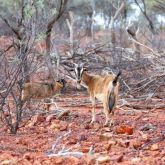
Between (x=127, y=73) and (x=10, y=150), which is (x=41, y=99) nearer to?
(x=127, y=73)

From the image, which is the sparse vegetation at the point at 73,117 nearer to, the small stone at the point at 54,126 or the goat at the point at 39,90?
the small stone at the point at 54,126

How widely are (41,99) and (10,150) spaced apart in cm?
516

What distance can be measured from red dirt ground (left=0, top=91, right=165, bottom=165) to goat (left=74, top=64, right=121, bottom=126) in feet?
1.08

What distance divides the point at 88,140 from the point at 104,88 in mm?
2195

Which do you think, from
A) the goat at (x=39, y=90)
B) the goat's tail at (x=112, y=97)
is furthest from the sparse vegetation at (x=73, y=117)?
the goat's tail at (x=112, y=97)

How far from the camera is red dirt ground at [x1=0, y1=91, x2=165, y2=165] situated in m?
5.26

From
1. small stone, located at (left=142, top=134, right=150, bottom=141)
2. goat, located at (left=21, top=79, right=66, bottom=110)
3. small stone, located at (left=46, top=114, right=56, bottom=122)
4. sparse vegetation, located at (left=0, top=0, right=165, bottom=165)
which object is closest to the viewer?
sparse vegetation, located at (left=0, top=0, right=165, bottom=165)

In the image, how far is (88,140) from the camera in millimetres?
6906

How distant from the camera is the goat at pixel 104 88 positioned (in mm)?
8539

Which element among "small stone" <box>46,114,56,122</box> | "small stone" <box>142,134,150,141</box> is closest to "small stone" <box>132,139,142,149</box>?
"small stone" <box>142,134,150,141</box>

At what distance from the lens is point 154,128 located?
7.72 m

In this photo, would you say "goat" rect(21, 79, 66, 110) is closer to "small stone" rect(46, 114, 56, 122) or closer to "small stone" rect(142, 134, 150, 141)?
"small stone" rect(46, 114, 56, 122)

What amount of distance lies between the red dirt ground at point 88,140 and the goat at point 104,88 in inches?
13.0

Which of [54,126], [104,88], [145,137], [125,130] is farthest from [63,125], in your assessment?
[145,137]
